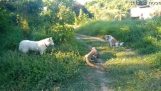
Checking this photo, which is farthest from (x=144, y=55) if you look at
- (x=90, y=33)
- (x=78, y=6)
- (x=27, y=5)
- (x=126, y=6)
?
(x=126, y=6)

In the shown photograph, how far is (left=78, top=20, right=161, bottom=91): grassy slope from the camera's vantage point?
9016 millimetres

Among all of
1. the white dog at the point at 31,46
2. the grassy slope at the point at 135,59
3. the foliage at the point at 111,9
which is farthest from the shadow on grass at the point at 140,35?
the foliage at the point at 111,9

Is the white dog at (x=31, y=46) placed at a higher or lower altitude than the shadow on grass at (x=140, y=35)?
higher


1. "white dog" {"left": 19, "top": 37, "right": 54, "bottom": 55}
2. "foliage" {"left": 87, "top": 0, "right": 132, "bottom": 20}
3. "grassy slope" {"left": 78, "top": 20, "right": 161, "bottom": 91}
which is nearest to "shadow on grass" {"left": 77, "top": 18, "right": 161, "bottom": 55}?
"grassy slope" {"left": 78, "top": 20, "right": 161, "bottom": 91}

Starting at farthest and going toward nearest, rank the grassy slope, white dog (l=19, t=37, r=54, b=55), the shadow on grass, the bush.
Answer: the shadow on grass
white dog (l=19, t=37, r=54, b=55)
the grassy slope
the bush

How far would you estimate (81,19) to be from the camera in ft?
116

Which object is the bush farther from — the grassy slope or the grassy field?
the grassy slope

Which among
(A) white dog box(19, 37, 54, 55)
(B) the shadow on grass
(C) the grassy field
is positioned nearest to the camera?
(C) the grassy field

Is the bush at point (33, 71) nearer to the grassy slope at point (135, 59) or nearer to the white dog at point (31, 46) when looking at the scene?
the white dog at point (31, 46)

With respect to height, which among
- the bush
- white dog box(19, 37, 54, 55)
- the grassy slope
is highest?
white dog box(19, 37, 54, 55)

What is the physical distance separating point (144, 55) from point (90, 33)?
10.8 metres

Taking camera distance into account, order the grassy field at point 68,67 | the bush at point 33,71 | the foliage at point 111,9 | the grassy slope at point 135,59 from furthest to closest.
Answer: the foliage at point 111,9 < the grassy slope at point 135,59 < the grassy field at point 68,67 < the bush at point 33,71

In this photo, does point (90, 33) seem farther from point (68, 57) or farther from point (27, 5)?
point (68, 57)

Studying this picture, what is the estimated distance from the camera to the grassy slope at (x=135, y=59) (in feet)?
29.6
